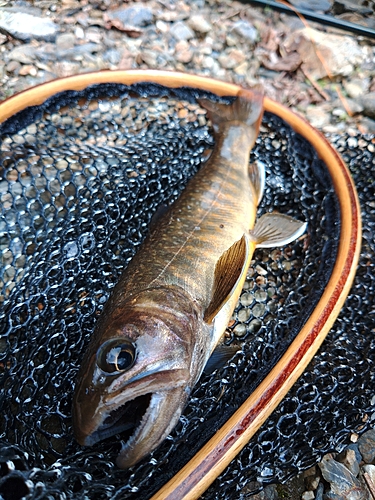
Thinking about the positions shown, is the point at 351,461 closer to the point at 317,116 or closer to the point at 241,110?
the point at 241,110

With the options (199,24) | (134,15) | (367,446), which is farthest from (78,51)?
(367,446)

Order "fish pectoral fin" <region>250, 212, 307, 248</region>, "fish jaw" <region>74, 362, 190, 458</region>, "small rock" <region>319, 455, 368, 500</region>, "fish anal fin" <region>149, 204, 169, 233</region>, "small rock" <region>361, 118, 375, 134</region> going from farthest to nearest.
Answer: "small rock" <region>361, 118, 375, 134</region> → "fish pectoral fin" <region>250, 212, 307, 248</region> → "fish anal fin" <region>149, 204, 169, 233</region> → "small rock" <region>319, 455, 368, 500</region> → "fish jaw" <region>74, 362, 190, 458</region>

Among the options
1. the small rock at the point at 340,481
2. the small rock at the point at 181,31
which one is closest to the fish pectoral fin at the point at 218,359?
the small rock at the point at 340,481

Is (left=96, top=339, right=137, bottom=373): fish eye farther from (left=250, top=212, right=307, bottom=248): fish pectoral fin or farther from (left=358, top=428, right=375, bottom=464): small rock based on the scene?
(left=358, top=428, right=375, bottom=464): small rock

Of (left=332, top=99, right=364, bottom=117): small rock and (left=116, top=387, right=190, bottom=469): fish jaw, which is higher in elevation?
(left=332, top=99, right=364, bottom=117): small rock

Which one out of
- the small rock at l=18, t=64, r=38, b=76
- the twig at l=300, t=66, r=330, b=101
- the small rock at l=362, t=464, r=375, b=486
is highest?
the twig at l=300, t=66, r=330, b=101

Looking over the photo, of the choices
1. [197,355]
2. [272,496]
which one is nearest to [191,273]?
[197,355]

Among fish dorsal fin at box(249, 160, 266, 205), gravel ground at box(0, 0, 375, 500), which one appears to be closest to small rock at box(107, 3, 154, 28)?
gravel ground at box(0, 0, 375, 500)
